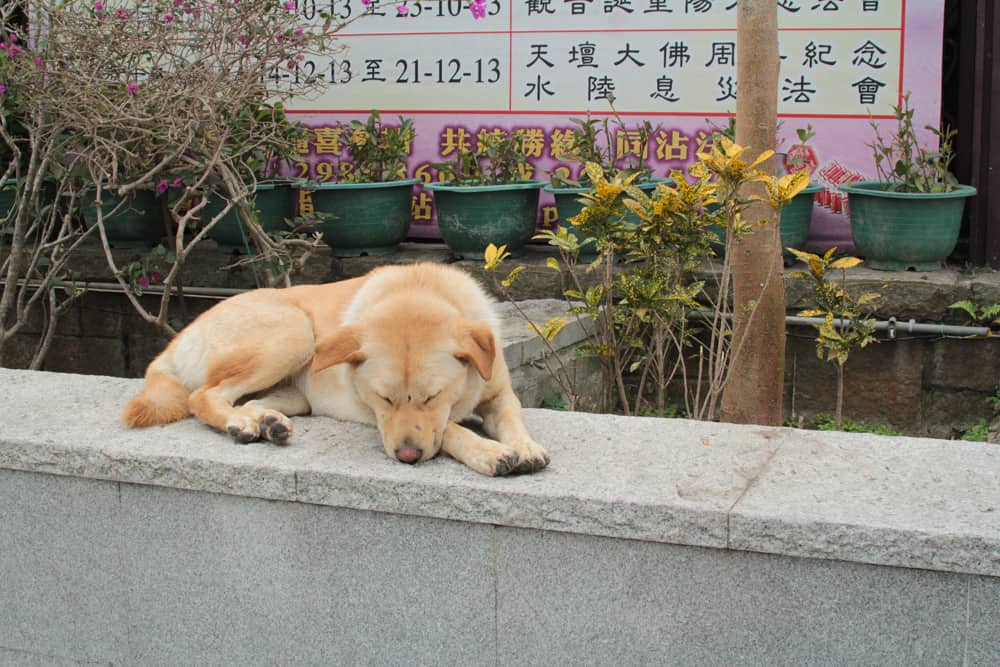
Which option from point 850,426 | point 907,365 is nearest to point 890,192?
point 907,365

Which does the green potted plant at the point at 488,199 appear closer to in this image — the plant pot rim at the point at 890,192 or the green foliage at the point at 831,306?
the plant pot rim at the point at 890,192

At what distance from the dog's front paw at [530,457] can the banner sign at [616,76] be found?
13.3 feet

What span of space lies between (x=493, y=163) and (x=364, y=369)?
12.7 ft

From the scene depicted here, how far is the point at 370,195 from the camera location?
6984 mm

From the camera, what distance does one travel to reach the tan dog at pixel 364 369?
10.7ft

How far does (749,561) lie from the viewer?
2752 millimetres

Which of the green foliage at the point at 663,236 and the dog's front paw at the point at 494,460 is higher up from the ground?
the green foliage at the point at 663,236

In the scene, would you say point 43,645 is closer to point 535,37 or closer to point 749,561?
point 749,561

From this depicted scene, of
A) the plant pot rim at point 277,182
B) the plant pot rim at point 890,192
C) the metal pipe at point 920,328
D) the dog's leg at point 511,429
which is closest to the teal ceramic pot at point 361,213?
the plant pot rim at point 277,182

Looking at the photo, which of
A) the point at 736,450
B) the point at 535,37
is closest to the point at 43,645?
the point at 736,450

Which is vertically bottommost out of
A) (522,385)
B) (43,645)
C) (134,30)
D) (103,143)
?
(43,645)

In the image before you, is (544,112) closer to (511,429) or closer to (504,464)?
(511,429)

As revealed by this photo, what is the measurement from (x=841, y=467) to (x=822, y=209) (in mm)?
4041

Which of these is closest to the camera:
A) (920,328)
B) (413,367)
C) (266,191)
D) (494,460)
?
(494,460)
